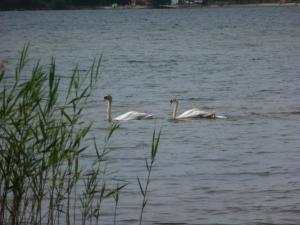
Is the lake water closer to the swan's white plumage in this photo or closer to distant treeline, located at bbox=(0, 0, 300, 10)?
the swan's white plumage

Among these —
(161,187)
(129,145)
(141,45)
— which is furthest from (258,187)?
(141,45)

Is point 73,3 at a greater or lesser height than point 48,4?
lesser

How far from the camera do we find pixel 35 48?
49.1m

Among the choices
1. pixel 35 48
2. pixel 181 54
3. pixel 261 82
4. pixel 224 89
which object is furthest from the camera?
pixel 35 48

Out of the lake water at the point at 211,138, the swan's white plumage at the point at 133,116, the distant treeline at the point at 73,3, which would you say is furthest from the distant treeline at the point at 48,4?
the swan's white plumage at the point at 133,116

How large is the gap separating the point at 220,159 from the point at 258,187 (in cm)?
223

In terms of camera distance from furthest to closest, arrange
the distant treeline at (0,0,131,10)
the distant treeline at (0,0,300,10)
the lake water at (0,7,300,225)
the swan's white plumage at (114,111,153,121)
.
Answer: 1. the distant treeline at (0,0,300,10)
2. the distant treeline at (0,0,131,10)
3. the swan's white plumage at (114,111,153,121)
4. the lake water at (0,7,300,225)

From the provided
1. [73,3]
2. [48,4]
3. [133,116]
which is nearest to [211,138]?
[133,116]

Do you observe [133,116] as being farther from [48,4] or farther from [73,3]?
[73,3]

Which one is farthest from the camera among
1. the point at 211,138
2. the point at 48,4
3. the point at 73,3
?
the point at 73,3

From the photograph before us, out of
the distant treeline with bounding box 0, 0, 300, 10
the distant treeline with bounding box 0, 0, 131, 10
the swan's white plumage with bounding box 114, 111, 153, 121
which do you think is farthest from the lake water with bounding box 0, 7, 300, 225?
the distant treeline with bounding box 0, 0, 300, 10

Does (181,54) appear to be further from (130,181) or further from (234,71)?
(130,181)

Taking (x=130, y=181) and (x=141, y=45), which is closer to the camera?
(x=130, y=181)

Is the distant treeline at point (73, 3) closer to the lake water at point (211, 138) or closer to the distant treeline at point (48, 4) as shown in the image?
the distant treeline at point (48, 4)
